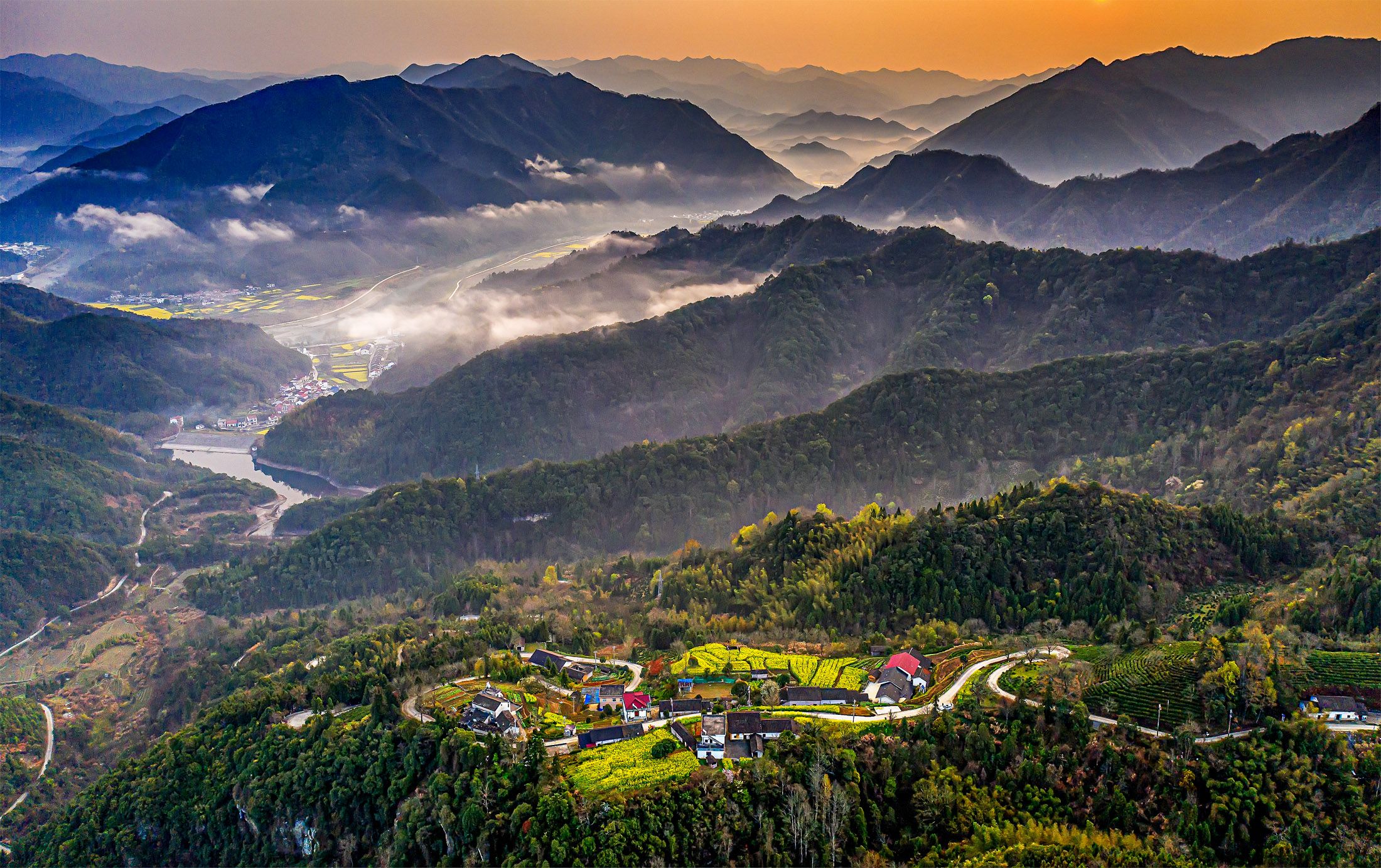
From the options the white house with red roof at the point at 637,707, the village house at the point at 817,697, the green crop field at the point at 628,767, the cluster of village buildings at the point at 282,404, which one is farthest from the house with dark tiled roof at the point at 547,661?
the cluster of village buildings at the point at 282,404

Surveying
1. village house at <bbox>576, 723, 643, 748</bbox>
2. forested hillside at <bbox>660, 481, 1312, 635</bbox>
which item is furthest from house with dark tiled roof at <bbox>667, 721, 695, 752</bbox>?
forested hillside at <bbox>660, 481, 1312, 635</bbox>

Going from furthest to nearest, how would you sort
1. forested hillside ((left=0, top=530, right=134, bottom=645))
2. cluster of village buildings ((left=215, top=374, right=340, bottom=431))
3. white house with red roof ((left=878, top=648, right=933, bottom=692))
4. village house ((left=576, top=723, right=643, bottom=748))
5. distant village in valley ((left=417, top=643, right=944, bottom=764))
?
cluster of village buildings ((left=215, top=374, right=340, bottom=431)) → forested hillside ((left=0, top=530, right=134, bottom=645)) → white house with red roof ((left=878, top=648, right=933, bottom=692)) → village house ((left=576, top=723, right=643, bottom=748)) → distant village in valley ((left=417, top=643, right=944, bottom=764))

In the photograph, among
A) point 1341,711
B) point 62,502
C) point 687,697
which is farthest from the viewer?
point 62,502

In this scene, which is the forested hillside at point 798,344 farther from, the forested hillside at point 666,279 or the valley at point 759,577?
the forested hillside at point 666,279

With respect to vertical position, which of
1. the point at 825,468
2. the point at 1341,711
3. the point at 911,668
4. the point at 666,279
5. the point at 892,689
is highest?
the point at 666,279

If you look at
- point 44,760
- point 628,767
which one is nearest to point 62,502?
point 44,760

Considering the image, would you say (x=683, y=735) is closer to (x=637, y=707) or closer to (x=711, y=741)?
(x=711, y=741)

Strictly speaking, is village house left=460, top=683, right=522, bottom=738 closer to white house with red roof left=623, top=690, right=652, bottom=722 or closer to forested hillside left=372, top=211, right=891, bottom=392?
white house with red roof left=623, top=690, right=652, bottom=722
